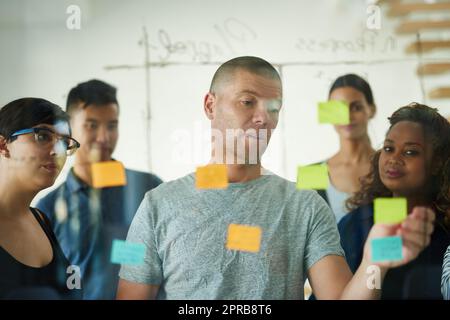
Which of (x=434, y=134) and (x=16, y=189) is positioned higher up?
(x=434, y=134)

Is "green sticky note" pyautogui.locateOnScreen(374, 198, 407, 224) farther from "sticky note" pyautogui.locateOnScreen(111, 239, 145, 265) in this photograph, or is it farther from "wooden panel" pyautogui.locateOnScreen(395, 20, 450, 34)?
"sticky note" pyautogui.locateOnScreen(111, 239, 145, 265)

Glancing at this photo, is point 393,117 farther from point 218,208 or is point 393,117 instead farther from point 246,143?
point 218,208

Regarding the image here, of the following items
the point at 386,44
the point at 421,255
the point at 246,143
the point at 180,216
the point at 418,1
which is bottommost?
the point at 421,255

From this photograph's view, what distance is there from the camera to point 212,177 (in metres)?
2.21

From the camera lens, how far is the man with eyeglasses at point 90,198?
2.22 m

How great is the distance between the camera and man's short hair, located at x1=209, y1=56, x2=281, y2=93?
2.22 metres

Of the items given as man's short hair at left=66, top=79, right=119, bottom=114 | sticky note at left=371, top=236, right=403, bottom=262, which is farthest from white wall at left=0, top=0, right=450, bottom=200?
sticky note at left=371, top=236, right=403, bottom=262

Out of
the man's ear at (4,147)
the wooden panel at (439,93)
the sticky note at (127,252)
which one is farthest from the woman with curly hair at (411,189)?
the man's ear at (4,147)

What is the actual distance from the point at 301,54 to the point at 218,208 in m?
0.72

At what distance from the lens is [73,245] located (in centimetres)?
223

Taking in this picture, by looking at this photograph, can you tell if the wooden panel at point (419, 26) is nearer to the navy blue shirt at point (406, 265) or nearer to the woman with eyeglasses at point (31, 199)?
the navy blue shirt at point (406, 265)

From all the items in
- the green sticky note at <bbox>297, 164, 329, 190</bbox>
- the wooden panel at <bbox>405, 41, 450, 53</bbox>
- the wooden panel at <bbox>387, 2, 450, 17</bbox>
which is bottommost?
the green sticky note at <bbox>297, 164, 329, 190</bbox>

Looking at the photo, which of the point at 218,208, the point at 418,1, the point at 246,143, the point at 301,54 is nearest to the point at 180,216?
the point at 218,208

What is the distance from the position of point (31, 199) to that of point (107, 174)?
0.32 metres
